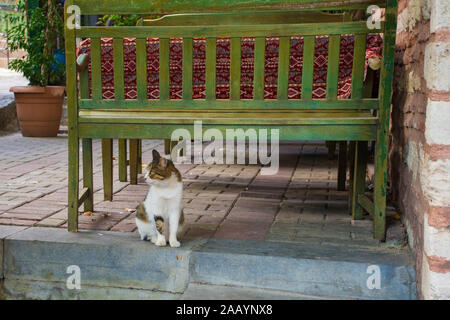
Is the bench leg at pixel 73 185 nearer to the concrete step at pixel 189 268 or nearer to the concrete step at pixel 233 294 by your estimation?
the concrete step at pixel 189 268

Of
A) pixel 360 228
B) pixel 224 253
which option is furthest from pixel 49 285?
pixel 360 228

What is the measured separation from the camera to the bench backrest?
2418 millimetres

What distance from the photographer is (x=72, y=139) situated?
8.72ft

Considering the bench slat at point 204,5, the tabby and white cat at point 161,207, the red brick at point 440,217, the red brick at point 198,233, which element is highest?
the bench slat at point 204,5

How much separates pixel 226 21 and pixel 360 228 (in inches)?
93.3

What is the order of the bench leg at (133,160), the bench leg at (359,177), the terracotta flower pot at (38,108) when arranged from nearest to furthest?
the bench leg at (359,177), the bench leg at (133,160), the terracotta flower pot at (38,108)

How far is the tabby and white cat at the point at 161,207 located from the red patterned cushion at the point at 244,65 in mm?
827

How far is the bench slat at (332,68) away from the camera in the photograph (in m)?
2.46

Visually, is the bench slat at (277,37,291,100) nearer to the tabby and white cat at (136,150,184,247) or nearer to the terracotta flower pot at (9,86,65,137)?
the tabby and white cat at (136,150,184,247)

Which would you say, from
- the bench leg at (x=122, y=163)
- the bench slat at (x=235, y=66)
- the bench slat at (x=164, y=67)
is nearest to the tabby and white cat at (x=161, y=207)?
the bench slat at (x=164, y=67)

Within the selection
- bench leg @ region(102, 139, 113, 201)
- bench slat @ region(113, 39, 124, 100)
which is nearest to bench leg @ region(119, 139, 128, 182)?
bench leg @ region(102, 139, 113, 201)

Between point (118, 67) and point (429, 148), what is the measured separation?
1607mm

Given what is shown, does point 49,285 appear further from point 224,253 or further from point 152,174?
point 224,253

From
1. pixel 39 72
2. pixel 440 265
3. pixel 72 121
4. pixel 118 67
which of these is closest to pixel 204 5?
pixel 118 67
